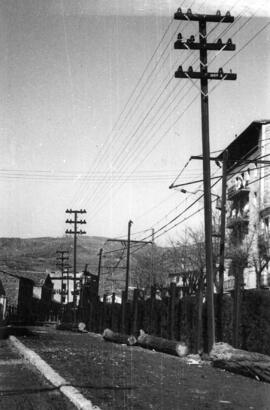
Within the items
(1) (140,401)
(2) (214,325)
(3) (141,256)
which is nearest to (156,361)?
(2) (214,325)

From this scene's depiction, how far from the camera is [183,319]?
61.4 feet

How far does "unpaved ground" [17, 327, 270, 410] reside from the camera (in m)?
7.66

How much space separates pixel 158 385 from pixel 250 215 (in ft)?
149

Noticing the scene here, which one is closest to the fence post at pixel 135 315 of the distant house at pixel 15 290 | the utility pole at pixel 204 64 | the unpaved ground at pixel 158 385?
the utility pole at pixel 204 64

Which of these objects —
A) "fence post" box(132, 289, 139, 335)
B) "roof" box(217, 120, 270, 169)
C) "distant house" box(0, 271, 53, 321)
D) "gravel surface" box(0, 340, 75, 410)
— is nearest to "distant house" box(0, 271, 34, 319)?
"distant house" box(0, 271, 53, 321)

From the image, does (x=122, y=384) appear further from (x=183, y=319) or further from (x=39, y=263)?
(x=39, y=263)

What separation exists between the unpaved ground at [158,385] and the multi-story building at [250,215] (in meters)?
29.5

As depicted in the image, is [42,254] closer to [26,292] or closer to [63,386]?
[26,292]

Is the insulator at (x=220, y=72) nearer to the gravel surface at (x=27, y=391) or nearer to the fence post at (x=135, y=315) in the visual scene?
the gravel surface at (x=27, y=391)

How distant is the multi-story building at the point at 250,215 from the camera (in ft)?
147

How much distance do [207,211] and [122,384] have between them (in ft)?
24.7

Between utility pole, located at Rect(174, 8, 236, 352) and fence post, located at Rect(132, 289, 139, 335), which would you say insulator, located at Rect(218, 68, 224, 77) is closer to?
utility pole, located at Rect(174, 8, 236, 352)

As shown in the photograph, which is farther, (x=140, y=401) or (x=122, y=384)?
(x=122, y=384)

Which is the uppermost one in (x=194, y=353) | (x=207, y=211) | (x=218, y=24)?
(x=218, y=24)
